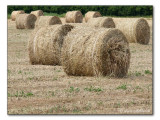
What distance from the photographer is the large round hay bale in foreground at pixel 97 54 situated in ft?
35.1

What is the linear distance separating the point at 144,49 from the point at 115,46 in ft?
25.6

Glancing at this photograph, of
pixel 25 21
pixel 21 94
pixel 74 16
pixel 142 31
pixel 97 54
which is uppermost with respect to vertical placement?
pixel 74 16

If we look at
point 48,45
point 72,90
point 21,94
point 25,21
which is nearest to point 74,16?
point 25,21

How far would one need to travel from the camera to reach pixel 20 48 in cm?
1870

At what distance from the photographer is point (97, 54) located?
10.6 metres

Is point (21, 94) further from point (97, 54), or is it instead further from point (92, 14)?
point (92, 14)

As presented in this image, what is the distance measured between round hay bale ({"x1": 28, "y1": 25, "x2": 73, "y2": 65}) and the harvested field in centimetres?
36

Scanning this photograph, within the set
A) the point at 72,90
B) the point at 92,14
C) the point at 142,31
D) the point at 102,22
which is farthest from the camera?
the point at 92,14

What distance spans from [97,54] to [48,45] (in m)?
2.98

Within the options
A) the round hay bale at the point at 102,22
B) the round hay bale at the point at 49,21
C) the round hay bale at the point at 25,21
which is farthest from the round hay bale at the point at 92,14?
the round hay bale at the point at 102,22

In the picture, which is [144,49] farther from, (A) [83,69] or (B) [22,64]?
(A) [83,69]

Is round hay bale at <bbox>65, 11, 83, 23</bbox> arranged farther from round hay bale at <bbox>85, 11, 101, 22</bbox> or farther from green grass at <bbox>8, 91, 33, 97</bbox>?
green grass at <bbox>8, 91, 33, 97</bbox>

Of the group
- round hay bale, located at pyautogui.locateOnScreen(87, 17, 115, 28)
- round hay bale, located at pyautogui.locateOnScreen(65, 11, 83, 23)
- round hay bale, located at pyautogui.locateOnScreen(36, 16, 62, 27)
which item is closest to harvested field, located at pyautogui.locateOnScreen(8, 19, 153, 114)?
round hay bale, located at pyautogui.locateOnScreen(87, 17, 115, 28)
